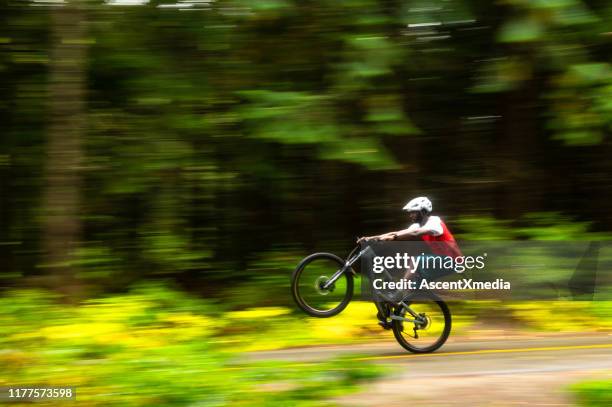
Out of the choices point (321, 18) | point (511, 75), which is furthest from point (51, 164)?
point (511, 75)

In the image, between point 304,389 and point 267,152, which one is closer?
point 304,389

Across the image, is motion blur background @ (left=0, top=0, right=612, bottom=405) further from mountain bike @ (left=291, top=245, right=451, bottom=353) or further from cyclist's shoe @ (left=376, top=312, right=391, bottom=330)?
cyclist's shoe @ (left=376, top=312, right=391, bottom=330)

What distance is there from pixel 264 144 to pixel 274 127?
1136 mm

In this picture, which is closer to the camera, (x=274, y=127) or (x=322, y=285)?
(x=322, y=285)

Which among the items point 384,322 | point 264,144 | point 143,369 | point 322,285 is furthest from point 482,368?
point 264,144

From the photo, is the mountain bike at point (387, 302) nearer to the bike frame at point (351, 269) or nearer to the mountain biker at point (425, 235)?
the bike frame at point (351, 269)

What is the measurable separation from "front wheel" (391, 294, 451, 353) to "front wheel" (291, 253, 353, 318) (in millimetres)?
713

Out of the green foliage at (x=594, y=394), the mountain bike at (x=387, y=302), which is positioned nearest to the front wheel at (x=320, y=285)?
the mountain bike at (x=387, y=302)

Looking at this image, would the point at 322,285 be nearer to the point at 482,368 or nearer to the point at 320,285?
the point at 320,285

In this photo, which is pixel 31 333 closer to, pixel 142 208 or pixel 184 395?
pixel 184 395

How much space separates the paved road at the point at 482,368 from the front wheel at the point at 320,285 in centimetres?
50

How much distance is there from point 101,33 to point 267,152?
2997 mm

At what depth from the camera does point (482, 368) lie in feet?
25.7

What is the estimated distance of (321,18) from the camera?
35.8 feet
